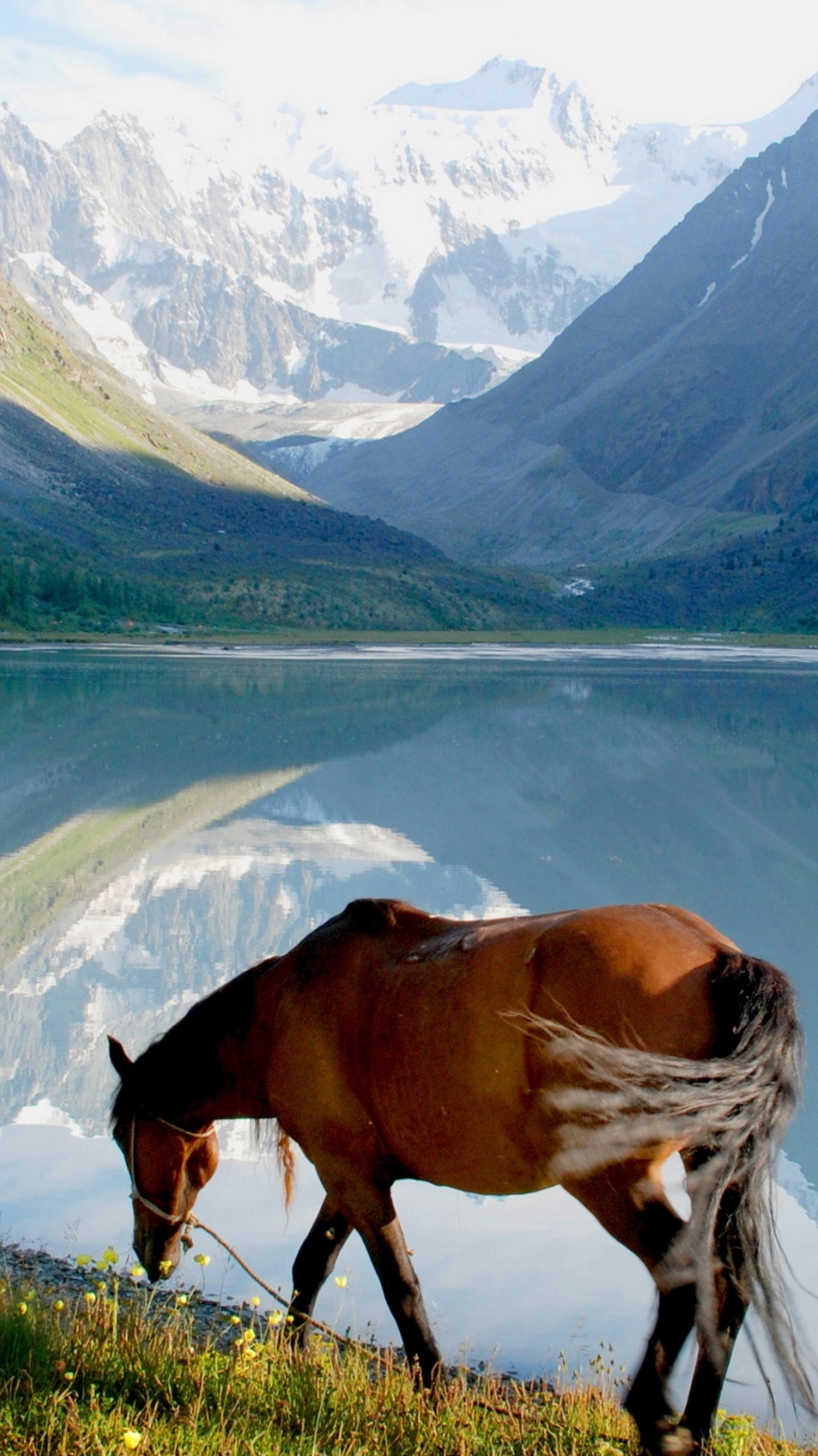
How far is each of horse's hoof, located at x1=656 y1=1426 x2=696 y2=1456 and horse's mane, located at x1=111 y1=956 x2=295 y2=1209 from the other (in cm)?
200

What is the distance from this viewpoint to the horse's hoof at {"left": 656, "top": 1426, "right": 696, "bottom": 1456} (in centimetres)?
450

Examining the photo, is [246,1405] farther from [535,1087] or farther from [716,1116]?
[716,1116]

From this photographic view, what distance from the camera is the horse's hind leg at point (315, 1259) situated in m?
5.69

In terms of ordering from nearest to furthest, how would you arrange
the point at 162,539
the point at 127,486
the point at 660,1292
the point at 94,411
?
the point at 660,1292
the point at 162,539
the point at 127,486
the point at 94,411

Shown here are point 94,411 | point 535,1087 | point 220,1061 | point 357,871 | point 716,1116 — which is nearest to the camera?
point 716,1116

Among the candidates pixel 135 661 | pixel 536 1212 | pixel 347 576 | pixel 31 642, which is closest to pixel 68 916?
pixel 536 1212

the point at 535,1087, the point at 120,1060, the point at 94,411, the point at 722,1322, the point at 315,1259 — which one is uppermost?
the point at 94,411

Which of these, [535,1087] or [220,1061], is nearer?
[535,1087]

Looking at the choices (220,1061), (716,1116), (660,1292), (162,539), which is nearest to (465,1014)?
(716,1116)

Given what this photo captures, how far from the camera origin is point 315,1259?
574 cm

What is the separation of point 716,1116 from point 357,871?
40.9ft

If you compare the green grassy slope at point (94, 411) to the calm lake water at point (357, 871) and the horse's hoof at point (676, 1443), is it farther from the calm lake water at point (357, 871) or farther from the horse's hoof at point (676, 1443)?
the horse's hoof at point (676, 1443)

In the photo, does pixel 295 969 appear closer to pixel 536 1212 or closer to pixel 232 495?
pixel 536 1212

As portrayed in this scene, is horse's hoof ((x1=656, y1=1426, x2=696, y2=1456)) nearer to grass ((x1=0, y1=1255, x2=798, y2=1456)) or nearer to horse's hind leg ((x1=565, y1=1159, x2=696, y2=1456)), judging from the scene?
horse's hind leg ((x1=565, y1=1159, x2=696, y2=1456))
